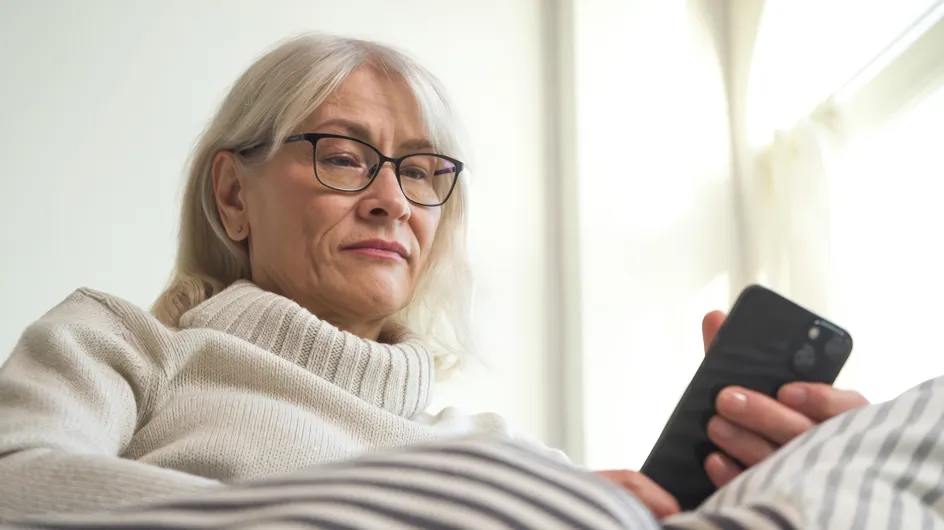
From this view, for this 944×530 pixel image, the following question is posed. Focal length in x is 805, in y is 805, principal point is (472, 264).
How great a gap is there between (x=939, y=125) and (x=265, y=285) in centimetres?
103

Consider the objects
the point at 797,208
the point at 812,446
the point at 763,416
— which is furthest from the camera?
the point at 797,208

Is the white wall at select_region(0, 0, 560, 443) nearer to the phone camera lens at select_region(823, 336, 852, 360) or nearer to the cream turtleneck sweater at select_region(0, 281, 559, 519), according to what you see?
the cream turtleneck sweater at select_region(0, 281, 559, 519)

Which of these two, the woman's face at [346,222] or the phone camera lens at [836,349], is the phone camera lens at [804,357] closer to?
the phone camera lens at [836,349]

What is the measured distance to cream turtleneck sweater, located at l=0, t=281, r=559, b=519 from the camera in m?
0.57

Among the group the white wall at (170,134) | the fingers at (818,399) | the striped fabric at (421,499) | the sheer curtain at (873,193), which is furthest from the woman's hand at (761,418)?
the white wall at (170,134)

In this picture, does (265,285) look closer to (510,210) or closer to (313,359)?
(313,359)

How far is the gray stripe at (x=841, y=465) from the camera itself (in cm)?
30

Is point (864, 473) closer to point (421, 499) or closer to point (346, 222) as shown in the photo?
point (421, 499)

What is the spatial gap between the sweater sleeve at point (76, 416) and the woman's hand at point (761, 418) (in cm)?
31

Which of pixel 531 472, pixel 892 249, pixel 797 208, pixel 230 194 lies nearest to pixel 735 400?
pixel 531 472

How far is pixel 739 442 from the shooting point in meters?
0.51

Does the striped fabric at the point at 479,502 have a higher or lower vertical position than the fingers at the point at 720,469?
higher

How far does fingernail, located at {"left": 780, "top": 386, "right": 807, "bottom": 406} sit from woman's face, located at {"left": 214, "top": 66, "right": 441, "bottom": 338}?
46 cm

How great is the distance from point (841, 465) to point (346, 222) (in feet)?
1.99
